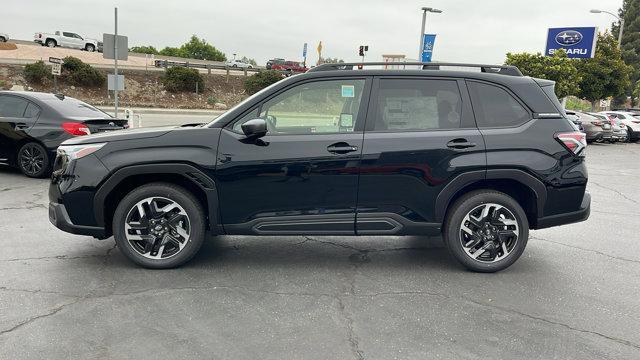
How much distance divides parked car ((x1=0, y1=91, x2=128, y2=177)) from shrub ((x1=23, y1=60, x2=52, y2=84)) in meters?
25.7

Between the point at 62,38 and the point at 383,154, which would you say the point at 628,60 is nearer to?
the point at 62,38

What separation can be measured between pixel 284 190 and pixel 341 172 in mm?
530

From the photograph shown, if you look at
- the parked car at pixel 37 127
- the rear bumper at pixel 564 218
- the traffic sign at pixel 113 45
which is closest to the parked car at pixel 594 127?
the traffic sign at pixel 113 45

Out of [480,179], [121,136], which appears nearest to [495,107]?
[480,179]

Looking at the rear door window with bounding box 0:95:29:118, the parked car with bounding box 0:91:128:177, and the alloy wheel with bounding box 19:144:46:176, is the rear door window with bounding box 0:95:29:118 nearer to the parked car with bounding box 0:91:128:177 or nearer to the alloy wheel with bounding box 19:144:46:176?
the parked car with bounding box 0:91:128:177

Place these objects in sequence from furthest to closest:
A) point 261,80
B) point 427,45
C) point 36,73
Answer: point 261,80 → point 36,73 → point 427,45

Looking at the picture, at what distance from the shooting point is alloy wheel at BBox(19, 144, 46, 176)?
8734 millimetres

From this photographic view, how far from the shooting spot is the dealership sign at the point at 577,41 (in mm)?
32125

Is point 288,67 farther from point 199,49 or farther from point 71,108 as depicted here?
point 199,49

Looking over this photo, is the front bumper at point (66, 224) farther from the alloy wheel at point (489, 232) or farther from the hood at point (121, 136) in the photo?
the alloy wheel at point (489, 232)

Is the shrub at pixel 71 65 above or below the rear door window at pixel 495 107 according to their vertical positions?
above

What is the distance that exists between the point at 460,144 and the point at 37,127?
7.41 meters

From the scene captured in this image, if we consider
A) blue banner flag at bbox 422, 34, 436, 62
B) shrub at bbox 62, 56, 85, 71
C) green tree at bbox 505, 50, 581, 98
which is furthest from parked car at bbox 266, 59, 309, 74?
green tree at bbox 505, 50, 581, 98

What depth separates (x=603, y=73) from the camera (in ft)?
108
